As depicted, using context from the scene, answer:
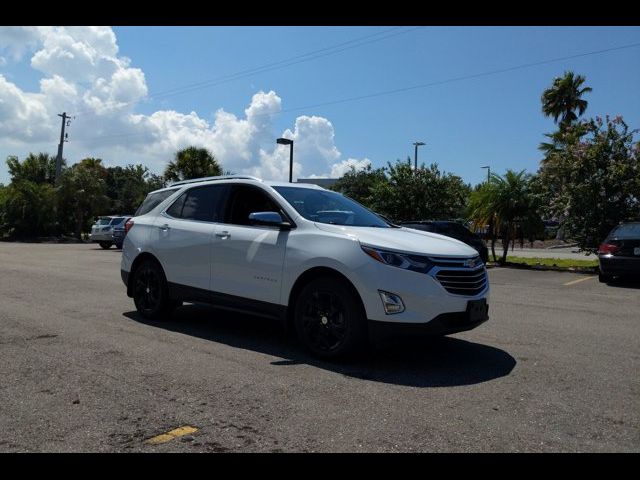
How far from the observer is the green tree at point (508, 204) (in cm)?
1931

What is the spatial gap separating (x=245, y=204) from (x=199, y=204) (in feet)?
2.62

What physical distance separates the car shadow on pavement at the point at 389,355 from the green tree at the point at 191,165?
109 feet

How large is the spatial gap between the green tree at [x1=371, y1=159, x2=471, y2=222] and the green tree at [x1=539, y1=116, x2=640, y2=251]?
5.84 m

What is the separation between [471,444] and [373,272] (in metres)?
1.87

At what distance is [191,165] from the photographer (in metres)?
39.4

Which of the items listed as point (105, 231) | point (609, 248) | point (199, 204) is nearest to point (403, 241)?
point (199, 204)

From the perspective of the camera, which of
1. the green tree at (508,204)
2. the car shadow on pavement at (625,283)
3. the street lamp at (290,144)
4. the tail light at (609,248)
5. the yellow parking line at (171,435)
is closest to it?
the yellow parking line at (171,435)

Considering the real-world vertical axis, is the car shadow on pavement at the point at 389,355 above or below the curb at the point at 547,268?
below

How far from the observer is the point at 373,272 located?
4.97m

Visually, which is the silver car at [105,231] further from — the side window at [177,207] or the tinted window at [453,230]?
the side window at [177,207]

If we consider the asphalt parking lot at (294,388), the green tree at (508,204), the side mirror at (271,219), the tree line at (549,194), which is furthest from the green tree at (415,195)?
the side mirror at (271,219)

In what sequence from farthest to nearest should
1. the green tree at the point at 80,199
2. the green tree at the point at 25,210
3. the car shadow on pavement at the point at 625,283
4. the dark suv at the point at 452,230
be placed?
1. the green tree at the point at 80,199
2. the green tree at the point at 25,210
3. the dark suv at the point at 452,230
4. the car shadow on pavement at the point at 625,283

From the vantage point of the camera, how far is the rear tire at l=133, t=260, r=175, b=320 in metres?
6.97
